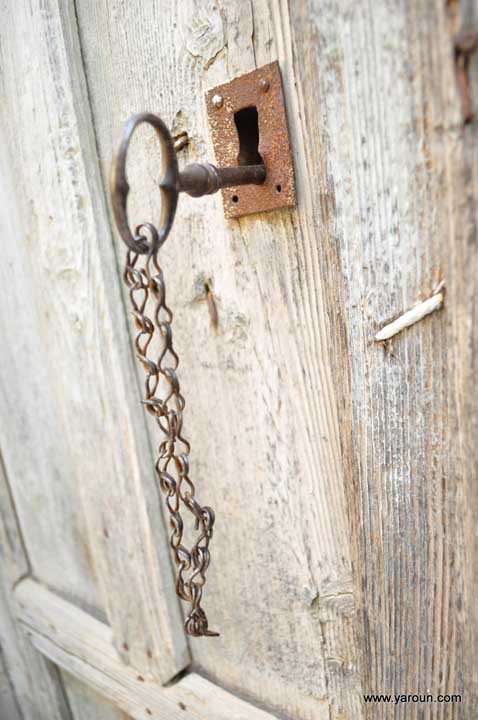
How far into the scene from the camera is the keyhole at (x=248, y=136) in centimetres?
47

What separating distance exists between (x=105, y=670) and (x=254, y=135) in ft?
2.76

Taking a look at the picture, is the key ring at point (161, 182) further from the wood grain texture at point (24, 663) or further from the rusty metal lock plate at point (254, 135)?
the wood grain texture at point (24, 663)

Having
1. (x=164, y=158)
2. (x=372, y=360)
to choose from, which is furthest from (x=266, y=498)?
(x=164, y=158)

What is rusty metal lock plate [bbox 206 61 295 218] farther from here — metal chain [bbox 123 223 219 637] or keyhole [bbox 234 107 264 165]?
metal chain [bbox 123 223 219 637]

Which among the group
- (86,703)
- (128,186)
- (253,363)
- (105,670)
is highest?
(128,186)

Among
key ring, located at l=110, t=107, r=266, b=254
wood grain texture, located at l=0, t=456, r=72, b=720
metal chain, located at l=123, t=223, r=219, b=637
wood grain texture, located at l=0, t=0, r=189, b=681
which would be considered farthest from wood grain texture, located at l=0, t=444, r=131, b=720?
key ring, located at l=110, t=107, r=266, b=254

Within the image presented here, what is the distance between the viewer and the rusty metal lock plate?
1.45ft

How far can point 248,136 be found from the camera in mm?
479

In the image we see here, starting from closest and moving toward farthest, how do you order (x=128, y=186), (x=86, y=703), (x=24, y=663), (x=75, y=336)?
(x=128, y=186) < (x=75, y=336) < (x=86, y=703) < (x=24, y=663)

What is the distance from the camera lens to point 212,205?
1.77 feet

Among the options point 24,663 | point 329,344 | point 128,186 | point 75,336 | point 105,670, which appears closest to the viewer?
point 128,186

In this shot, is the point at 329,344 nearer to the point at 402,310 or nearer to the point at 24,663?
the point at 402,310

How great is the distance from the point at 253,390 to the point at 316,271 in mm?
153

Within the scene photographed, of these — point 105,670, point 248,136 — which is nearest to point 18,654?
point 105,670
